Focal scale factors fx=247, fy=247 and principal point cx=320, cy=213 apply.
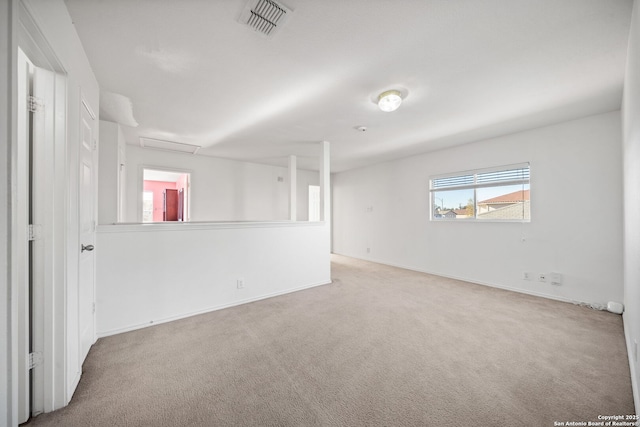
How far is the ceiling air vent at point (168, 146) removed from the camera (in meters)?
4.40

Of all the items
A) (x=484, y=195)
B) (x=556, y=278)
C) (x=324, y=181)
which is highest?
(x=324, y=181)

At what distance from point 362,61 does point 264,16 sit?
0.85 meters

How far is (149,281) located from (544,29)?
4.08 meters

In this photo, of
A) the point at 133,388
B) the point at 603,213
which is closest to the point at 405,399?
the point at 133,388

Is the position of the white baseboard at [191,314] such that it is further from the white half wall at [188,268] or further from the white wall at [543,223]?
the white wall at [543,223]

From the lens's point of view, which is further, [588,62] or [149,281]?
[149,281]

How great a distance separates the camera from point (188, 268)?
9.71 feet

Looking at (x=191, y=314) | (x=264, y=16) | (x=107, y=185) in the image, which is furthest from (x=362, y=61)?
(x=107, y=185)

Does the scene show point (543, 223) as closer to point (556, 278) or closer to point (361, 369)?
point (556, 278)

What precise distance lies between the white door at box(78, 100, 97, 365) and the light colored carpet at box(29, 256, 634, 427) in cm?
26

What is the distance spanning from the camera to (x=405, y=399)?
5.26 feet

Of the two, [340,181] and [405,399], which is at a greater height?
[340,181]

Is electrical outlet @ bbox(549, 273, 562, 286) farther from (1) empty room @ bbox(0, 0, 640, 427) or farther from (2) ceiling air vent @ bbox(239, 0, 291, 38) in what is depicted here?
(2) ceiling air vent @ bbox(239, 0, 291, 38)

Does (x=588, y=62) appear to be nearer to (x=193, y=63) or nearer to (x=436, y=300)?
(x=436, y=300)
